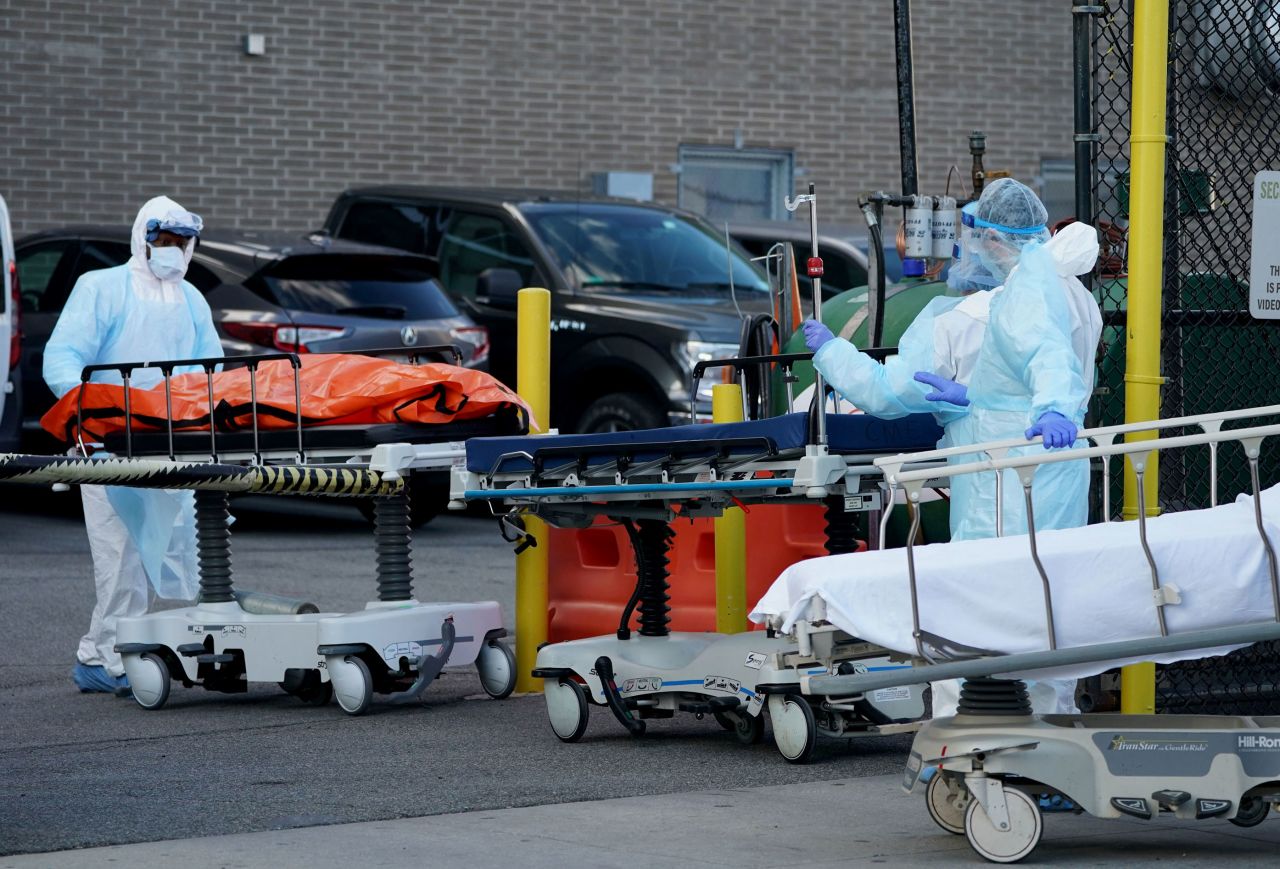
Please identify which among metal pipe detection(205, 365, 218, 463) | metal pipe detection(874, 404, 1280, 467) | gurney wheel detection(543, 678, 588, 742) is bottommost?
gurney wheel detection(543, 678, 588, 742)

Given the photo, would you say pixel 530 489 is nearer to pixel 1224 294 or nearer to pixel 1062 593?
pixel 1062 593

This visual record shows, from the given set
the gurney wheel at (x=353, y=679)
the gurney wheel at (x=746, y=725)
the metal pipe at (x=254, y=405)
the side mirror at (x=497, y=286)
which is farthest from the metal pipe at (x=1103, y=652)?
the side mirror at (x=497, y=286)

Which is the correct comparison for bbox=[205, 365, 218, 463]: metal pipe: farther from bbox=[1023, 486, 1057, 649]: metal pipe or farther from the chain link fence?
bbox=[1023, 486, 1057, 649]: metal pipe

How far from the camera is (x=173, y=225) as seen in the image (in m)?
8.62

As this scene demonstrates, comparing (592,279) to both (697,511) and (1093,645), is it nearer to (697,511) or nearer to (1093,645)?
(697,511)

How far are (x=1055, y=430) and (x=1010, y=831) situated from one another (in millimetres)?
1112

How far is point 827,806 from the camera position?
242 inches

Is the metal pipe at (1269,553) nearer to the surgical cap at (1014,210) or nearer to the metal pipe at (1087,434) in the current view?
the metal pipe at (1087,434)

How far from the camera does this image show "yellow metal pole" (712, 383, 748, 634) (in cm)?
802

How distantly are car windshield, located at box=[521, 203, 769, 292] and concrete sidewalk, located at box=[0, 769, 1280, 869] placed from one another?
7516mm

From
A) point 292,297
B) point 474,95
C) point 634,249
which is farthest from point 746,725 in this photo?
point 474,95

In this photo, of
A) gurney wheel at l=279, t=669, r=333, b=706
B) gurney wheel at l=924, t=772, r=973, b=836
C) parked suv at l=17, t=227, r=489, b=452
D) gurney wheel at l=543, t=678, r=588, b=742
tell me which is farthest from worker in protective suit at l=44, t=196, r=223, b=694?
gurney wheel at l=924, t=772, r=973, b=836

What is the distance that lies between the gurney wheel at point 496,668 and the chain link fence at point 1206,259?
235cm

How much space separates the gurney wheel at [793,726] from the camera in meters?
6.78
